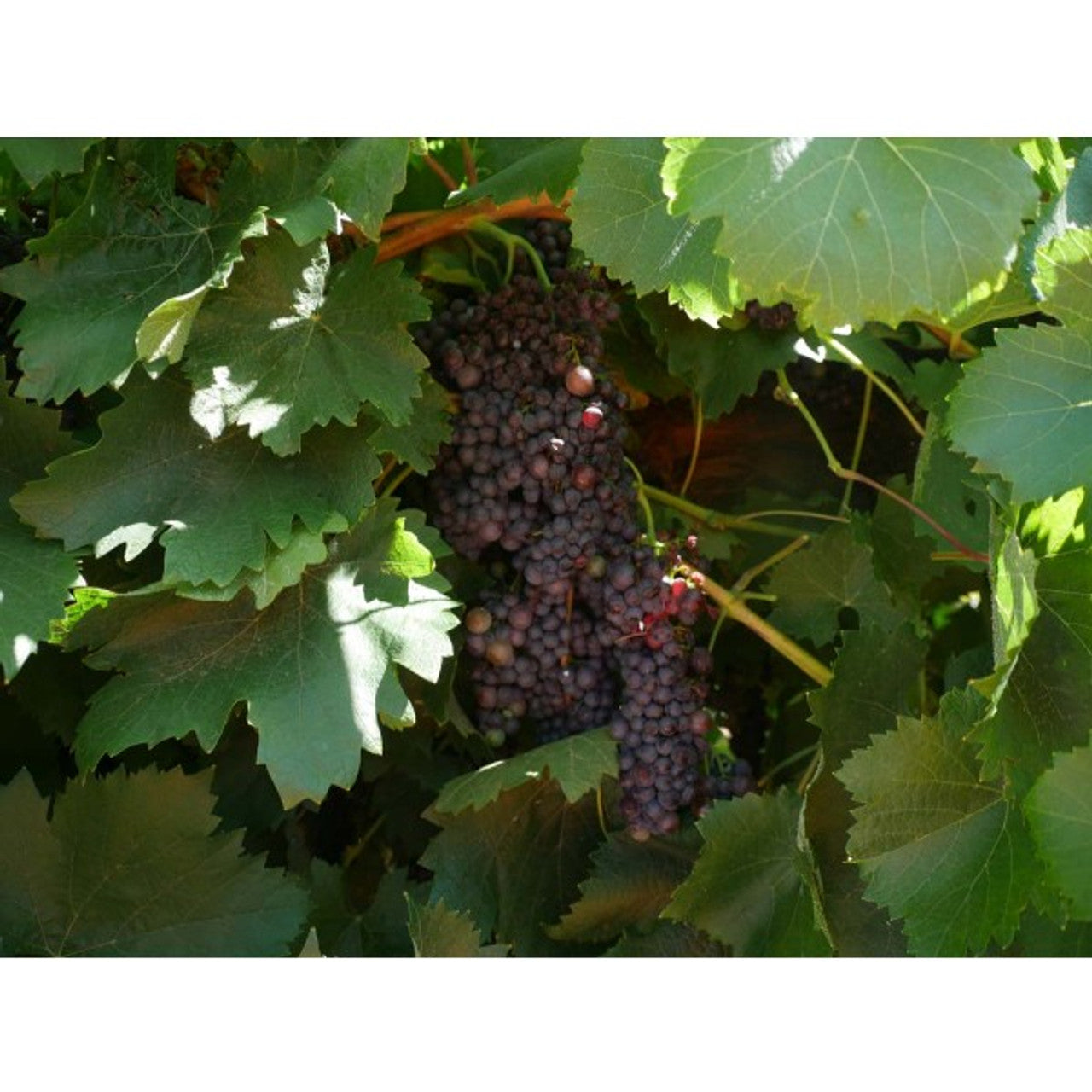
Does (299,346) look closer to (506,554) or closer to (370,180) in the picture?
(370,180)

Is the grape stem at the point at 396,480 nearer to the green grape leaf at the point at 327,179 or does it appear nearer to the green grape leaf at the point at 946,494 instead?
the green grape leaf at the point at 327,179

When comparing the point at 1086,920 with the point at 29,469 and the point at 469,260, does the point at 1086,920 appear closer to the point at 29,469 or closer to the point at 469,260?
the point at 469,260

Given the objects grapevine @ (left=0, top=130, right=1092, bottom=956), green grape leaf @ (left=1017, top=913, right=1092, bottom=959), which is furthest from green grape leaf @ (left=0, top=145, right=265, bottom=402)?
green grape leaf @ (left=1017, top=913, right=1092, bottom=959)

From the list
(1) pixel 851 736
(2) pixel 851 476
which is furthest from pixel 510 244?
(1) pixel 851 736

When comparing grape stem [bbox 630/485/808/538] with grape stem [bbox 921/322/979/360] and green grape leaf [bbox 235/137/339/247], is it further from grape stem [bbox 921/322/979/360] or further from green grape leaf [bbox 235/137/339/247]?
green grape leaf [bbox 235/137/339/247]
